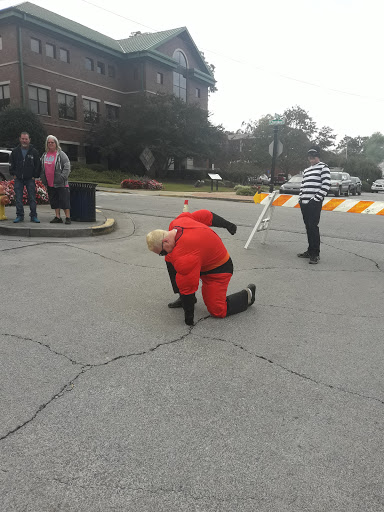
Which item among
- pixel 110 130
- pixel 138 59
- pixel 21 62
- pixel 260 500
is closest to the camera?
pixel 260 500

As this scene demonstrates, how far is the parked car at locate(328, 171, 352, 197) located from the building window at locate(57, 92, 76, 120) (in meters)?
22.2

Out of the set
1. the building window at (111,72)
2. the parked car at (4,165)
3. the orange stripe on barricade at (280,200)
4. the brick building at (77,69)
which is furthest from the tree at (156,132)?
the orange stripe on barricade at (280,200)

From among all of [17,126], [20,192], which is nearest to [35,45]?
[17,126]

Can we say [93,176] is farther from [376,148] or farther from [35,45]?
[376,148]

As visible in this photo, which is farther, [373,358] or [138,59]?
[138,59]

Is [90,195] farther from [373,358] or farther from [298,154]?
[298,154]

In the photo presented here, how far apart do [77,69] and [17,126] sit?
1047 centimetres

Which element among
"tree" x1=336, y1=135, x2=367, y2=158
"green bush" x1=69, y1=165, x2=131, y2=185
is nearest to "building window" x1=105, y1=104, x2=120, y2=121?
"green bush" x1=69, y1=165, x2=131, y2=185

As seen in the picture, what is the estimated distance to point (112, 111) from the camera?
39406 millimetres

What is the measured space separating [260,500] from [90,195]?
8.32m

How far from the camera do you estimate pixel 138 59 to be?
1544 inches

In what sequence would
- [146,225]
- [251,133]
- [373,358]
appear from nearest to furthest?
[373,358]
[146,225]
[251,133]

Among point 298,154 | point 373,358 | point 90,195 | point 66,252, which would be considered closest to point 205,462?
point 373,358

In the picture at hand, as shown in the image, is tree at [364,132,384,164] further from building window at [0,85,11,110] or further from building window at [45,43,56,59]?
building window at [0,85,11,110]
